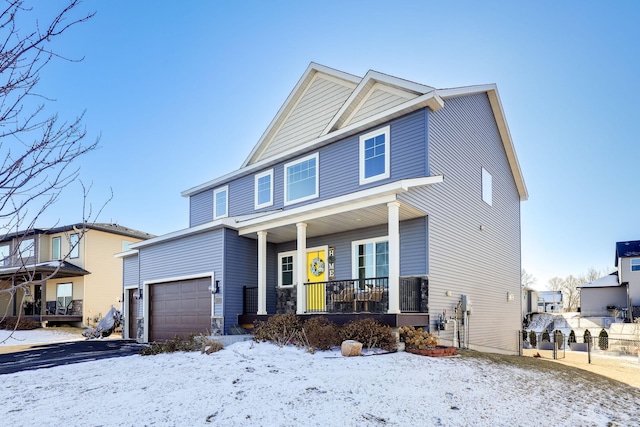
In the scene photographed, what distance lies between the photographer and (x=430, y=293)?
1136 centimetres

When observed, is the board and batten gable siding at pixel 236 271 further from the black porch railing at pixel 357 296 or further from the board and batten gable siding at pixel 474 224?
the board and batten gable siding at pixel 474 224

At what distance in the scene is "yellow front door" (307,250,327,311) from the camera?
13500mm

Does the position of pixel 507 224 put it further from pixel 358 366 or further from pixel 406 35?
pixel 358 366

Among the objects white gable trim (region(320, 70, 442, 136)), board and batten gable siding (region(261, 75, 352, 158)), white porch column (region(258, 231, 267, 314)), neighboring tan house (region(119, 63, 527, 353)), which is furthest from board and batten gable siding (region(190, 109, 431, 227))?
white porch column (region(258, 231, 267, 314))

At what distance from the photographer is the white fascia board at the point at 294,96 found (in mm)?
15438

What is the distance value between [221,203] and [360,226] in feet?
23.8

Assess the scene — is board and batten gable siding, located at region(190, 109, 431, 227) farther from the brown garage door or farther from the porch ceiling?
the brown garage door

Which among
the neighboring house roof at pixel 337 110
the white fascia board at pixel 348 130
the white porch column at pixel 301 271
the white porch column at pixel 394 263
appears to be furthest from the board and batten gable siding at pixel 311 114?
the white porch column at pixel 394 263

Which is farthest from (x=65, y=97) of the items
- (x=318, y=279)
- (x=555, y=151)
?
(x=555, y=151)

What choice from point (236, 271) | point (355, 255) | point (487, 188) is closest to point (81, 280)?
point (236, 271)

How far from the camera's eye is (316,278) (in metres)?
14.5

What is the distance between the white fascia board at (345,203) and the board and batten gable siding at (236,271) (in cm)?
105

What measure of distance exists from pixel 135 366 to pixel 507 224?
47.1 feet

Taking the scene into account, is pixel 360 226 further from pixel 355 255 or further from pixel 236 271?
pixel 236 271
